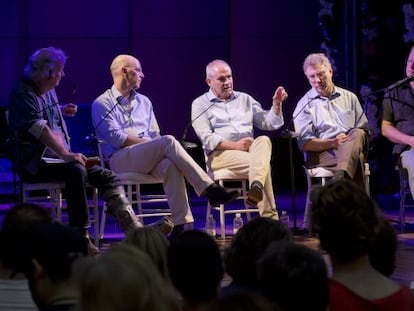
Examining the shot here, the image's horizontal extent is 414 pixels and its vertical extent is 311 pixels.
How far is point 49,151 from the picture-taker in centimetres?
525

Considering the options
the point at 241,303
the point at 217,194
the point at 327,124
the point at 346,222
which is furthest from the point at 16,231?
the point at 327,124

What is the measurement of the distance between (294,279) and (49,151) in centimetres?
368

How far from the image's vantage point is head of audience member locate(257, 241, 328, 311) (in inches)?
69.1

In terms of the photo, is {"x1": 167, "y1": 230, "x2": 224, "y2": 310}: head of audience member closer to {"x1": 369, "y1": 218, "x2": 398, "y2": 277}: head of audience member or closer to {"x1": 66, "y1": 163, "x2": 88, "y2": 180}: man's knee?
{"x1": 369, "y1": 218, "x2": 398, "y2": 277}: head of audience member

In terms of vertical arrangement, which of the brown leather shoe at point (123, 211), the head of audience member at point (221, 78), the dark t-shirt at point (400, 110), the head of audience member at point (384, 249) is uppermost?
the head of audience member at point (221, 78)

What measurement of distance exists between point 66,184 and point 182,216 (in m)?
0.81

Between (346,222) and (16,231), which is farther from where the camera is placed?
(16,231)

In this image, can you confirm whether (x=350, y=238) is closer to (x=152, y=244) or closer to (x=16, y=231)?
(x=152, y=244)

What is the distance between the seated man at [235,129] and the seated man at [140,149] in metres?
0.33

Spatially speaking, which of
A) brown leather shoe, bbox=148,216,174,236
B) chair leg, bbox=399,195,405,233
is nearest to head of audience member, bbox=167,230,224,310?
brown leather shoe, bbox=148,216,174,236

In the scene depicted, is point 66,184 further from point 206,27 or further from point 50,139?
point 206,27

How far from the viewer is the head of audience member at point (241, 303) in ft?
4.34

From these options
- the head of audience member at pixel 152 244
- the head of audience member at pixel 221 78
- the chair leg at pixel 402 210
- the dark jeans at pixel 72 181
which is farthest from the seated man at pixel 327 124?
the head of audience member at pixel 152 244

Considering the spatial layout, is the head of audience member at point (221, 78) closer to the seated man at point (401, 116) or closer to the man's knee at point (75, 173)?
the seated man at point (401, 116)
